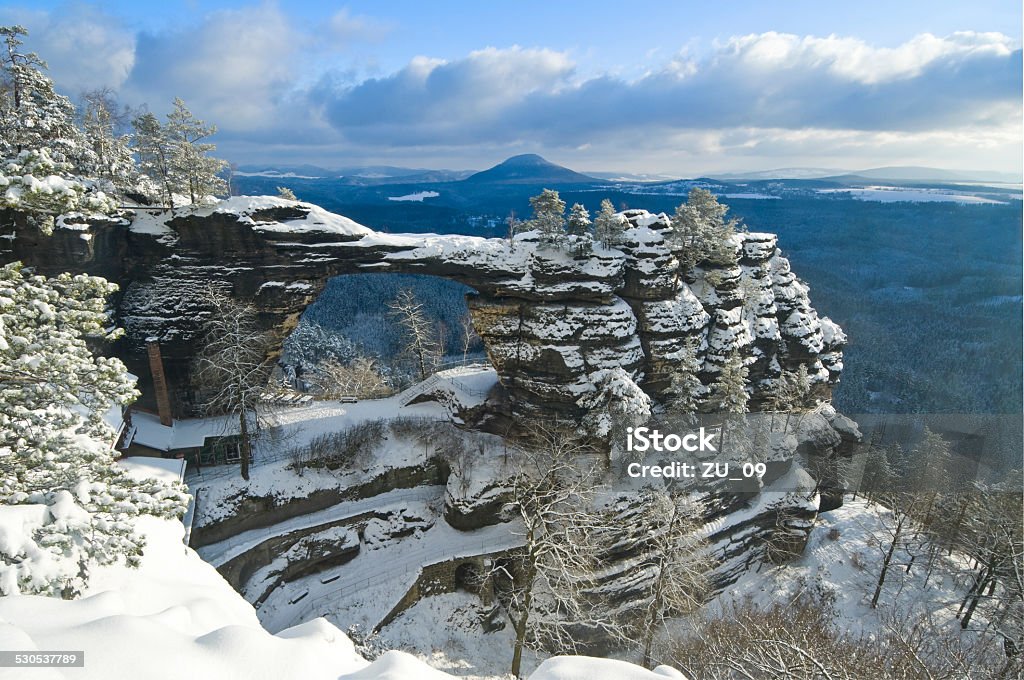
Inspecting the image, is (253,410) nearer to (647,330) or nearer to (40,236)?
(40,236)

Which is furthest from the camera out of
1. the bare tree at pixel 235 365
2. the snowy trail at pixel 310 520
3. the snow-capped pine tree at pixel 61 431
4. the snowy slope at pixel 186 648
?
the bare tree at pixel 235 365

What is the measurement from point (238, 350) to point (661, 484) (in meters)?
21.7

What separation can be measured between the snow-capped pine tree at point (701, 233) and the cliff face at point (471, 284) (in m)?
1.33

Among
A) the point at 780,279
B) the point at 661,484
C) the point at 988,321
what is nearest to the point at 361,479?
the point at 661,484

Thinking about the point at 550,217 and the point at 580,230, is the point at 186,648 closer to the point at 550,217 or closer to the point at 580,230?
the point at 550,217

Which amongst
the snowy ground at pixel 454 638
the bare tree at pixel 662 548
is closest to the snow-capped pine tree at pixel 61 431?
the snowy ground at pixel 454 638

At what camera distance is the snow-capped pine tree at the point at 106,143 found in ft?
73.6

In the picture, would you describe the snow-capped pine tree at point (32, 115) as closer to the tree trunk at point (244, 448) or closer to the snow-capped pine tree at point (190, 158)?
the snow-capped pine tree at point (190, 158)

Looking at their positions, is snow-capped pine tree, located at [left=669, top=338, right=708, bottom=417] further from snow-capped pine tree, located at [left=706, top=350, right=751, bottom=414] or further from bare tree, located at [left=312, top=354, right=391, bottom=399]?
bare tree, located at [left=312, top=354, right=391, bottom=399]

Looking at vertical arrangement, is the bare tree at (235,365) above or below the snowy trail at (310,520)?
above

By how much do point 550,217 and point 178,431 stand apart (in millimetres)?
21617

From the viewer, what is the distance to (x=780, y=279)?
1305 inches

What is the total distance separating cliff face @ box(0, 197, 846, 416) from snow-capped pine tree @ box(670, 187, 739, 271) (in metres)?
1.33

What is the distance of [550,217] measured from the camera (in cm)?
2453
